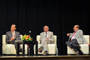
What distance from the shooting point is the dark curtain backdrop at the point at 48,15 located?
7.11 metres

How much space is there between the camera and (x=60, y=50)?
24.2ft

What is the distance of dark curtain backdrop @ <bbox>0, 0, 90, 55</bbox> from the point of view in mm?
7109

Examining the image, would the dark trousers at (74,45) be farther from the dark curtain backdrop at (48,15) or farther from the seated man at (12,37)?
the seated man at (12,37)

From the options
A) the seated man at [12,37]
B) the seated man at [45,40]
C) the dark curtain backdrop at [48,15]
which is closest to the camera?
the seated man at [45,40]

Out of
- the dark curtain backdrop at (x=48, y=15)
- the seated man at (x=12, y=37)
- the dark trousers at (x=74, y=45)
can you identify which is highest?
the dark curtain backdrop at (x=48, y=15)

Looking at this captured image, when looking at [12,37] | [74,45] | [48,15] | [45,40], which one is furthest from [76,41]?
[12,37]

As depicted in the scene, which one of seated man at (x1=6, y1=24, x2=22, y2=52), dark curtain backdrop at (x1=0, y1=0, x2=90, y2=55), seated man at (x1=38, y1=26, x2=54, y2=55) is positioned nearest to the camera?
seated man at (x1=38, y1=26, x2=54, y2=55)

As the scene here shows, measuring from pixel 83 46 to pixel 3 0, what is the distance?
2980 mm

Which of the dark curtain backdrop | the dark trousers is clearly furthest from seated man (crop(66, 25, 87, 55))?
the dark curtain backdrop

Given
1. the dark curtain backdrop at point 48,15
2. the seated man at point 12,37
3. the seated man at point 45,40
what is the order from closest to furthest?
the seated man at point 45,40, the seated man at point 12,37, the dark curtain backdrop at point 48,15

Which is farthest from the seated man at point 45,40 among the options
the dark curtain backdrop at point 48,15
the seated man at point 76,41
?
the dark curtain backdrop at point 48,15

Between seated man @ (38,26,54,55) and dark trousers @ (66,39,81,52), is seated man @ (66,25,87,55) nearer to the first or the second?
dark trousers @ (66,39,81,52)

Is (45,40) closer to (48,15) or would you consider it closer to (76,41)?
(76,41)

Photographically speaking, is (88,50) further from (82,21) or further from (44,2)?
(44,2)
